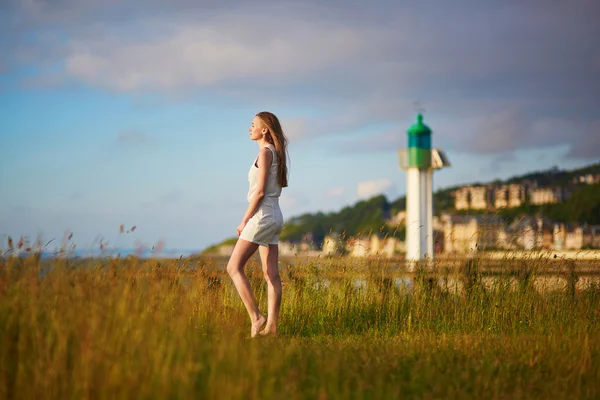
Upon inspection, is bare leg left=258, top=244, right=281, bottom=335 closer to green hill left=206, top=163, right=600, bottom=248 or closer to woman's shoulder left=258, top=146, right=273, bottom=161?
woman's shoulder left=258, top=146, right=273, bottom=161

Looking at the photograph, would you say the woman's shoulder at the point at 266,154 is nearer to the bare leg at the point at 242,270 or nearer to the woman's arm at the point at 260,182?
the woman's arm at the point at 260,182

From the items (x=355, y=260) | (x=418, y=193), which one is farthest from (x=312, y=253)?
(x=418, y=193)

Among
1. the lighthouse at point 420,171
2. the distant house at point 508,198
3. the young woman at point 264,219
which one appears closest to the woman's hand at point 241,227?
the young woman at point 264,219

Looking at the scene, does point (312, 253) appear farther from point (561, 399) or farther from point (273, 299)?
point (561, 399)

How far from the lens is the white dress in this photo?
5.77m

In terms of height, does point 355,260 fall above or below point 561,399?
above

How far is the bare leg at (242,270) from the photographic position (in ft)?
18.9

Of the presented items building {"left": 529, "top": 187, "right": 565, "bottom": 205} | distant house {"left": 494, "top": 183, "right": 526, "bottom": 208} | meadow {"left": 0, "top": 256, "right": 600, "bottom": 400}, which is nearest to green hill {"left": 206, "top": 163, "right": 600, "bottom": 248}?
building {"left": 529, "top": 187, "right": 565, "bottom": 205}

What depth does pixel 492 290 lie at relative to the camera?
7.69 metres

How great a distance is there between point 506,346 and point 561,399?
57.0 inches

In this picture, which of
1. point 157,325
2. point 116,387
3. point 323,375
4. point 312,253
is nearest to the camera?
point 116,387

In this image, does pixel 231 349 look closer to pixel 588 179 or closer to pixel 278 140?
pixel 278 140

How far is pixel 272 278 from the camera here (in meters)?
6.02

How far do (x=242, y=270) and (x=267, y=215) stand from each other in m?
0.52
